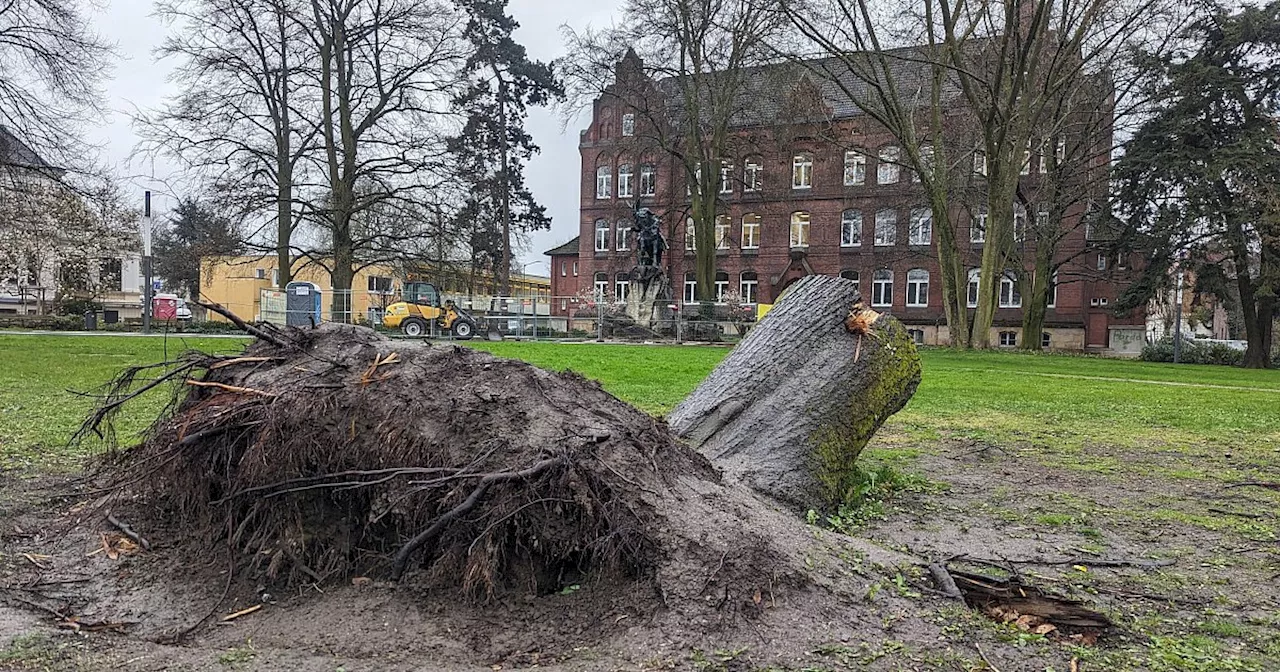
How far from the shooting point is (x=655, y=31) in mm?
33750

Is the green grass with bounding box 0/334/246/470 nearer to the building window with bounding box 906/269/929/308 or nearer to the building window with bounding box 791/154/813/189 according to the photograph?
the building window with bounding box 906/269/929/308

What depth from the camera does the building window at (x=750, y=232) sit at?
48.6 m

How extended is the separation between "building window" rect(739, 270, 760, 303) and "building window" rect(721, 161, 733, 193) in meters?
4.84

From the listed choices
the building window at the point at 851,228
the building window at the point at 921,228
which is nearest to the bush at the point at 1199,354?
the building window at the point at 921,228

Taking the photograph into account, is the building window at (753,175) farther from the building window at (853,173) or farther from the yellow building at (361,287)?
the yellow building at (361,287)

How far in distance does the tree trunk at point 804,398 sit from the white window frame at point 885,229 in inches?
1468

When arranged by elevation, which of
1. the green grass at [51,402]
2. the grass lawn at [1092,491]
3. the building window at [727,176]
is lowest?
the grass lawn at [1092,491]

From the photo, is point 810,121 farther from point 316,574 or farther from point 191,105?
point 316,574

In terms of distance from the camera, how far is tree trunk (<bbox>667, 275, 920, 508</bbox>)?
4.32m

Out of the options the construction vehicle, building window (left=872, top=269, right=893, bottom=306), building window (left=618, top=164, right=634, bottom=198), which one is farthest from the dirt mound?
building window (left=618, top=164, right=634, bottom=198)

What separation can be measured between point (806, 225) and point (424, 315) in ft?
82.0

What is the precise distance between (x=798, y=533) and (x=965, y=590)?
24.8 inches

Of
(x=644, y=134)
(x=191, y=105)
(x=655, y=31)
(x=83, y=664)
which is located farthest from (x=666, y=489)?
(x=644, y=134)

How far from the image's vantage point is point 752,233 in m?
48.8
